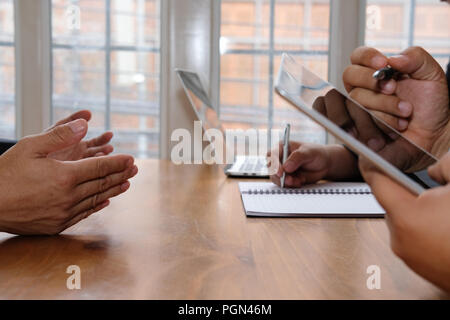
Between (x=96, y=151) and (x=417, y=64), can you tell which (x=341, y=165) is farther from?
(x=96, y=151)

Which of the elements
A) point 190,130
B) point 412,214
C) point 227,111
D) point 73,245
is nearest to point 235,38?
point 227,111

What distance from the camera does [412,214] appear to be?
0.39 meters

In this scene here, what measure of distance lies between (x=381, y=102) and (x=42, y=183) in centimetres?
58

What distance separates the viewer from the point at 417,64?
0.91 m

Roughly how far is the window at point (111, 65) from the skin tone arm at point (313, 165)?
1.43 metres

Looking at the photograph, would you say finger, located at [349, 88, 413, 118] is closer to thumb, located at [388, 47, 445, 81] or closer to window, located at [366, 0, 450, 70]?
thumb, located at [388, 47, 445, 81]

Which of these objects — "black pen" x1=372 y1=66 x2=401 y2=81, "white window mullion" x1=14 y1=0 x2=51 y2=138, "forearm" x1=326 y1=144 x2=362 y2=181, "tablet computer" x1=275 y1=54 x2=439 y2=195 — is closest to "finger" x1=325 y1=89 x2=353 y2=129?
"tablet computer" x1=275 y1=54 x2=439 y2=195

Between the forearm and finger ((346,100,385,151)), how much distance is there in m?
0.51

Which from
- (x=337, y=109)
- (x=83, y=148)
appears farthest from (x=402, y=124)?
(x=83, y=148)

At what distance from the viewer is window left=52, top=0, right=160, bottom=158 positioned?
2.45 m

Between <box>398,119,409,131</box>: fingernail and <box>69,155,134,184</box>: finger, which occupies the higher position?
<box>398,119,409,131</box>: fingernail

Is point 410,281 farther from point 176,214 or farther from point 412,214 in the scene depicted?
point 176,214
